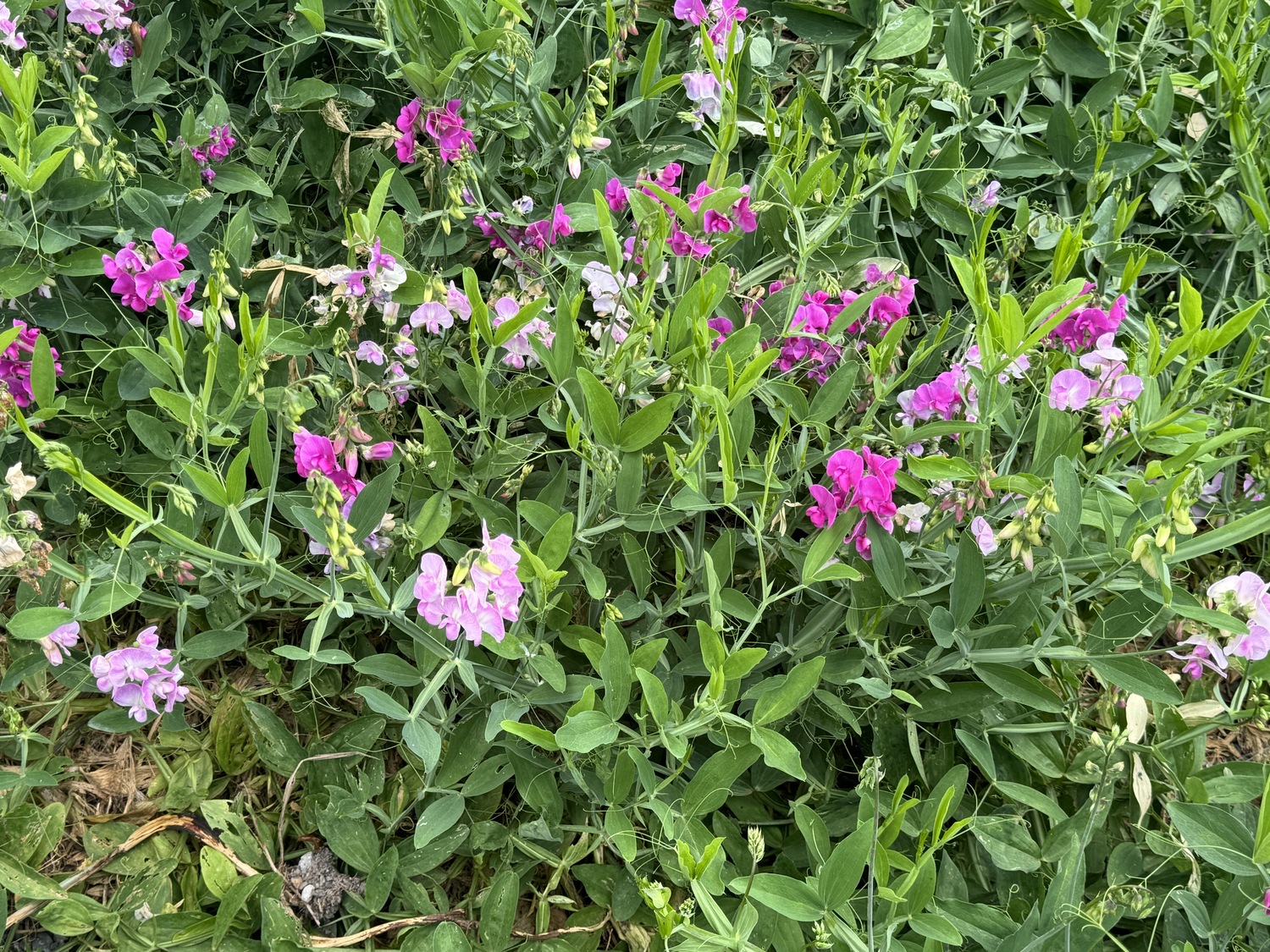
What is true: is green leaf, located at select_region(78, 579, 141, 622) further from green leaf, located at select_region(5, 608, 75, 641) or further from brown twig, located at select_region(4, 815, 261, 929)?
brown twig, located at select_region(4, 815, 261, 929)

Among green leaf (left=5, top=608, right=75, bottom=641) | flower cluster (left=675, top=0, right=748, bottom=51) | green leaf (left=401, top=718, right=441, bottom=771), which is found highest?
flower cluster (left=675, top=0, right=748, bottom=51)

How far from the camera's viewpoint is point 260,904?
1.53 meters

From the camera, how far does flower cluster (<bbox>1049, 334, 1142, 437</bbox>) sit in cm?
147

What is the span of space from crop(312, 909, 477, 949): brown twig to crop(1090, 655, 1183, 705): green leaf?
1.08 m

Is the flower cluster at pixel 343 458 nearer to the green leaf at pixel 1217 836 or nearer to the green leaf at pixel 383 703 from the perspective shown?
the green leaf at pixel 383 703

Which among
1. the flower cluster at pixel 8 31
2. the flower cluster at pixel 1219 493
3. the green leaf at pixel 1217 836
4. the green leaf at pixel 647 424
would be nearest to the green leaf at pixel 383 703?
the green leaf at pixel 647 424

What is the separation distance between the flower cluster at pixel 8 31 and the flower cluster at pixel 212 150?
12.2 inches

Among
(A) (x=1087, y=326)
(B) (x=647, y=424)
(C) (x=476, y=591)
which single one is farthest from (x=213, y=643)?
(A) (x=1087, y=326)

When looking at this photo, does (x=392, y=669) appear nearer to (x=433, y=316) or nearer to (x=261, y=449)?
(x=261, y=449)

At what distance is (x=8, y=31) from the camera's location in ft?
5.48

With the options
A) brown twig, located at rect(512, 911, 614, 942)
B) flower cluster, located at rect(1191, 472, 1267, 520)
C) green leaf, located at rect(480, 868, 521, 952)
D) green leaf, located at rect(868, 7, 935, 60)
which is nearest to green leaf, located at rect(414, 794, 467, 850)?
green leaf, located at rect(480, 868, 521, 952)

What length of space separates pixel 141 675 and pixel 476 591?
25.4 inches

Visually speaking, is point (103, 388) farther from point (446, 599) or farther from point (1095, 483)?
point (1095, 483)

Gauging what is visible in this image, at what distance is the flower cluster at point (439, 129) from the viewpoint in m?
1.74
